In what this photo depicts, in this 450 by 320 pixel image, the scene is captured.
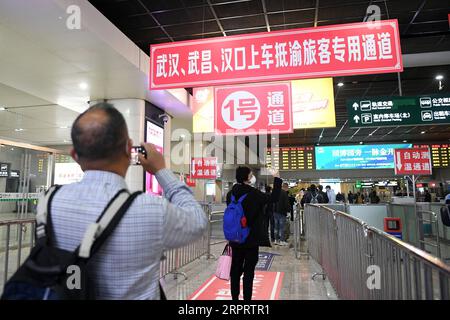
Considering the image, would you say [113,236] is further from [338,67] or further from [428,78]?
[428,78]

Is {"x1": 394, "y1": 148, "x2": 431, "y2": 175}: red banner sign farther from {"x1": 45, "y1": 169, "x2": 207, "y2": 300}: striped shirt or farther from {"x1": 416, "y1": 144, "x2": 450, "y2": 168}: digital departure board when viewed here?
{"x1": 416, "y1": 144, "x2": 450, "y2": 168}: digital departure board

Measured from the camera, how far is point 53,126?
11.8m

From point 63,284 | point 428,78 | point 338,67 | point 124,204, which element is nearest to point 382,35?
point 338,67

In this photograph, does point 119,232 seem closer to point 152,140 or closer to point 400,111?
point 400,111

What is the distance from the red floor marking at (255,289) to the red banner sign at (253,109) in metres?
2.22

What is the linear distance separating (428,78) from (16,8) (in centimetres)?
908

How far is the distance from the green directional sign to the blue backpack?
4.52 meters

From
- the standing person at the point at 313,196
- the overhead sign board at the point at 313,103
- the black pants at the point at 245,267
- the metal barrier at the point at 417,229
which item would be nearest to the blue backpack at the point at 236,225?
the black pants at the point at 245,267

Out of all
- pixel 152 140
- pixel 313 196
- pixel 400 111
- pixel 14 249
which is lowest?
pixel 14 249

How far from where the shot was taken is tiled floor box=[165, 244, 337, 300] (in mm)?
4223

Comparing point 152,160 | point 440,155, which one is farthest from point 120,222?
point 440,155

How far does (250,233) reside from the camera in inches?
126

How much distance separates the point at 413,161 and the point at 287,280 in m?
5.32

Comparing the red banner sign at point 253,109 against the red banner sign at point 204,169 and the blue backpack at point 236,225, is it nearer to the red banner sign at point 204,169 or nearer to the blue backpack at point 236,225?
the blue backpack at point 236,225
